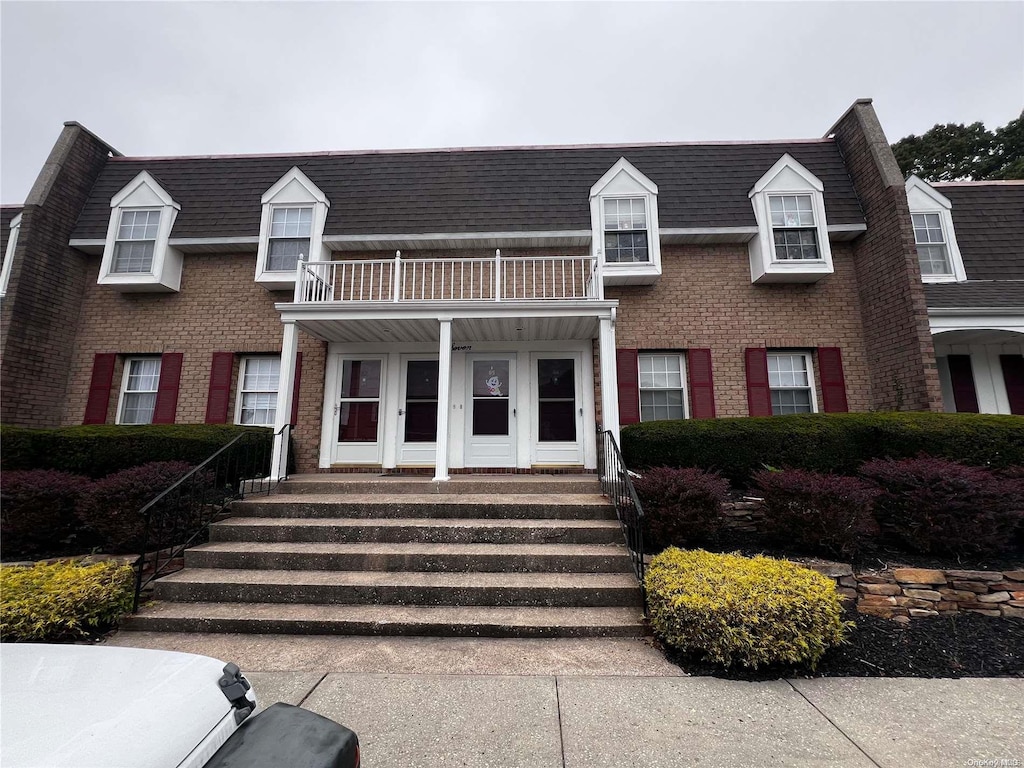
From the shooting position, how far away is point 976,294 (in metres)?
Result: 8.37

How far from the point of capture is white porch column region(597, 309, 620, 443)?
22.3 ft

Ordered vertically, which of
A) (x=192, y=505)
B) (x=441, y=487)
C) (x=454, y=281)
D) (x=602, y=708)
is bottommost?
(x=602, y=708)

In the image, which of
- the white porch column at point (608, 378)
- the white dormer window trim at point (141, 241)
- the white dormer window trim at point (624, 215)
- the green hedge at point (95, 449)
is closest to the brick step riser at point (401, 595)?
the green hedge at point (95, 449)

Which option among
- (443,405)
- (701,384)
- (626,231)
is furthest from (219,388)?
(701,384)

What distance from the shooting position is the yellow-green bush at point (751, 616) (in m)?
3.37

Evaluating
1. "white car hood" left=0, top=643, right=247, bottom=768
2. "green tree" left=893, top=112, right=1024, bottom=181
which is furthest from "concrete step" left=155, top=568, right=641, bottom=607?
"green tree" left=893, top=112, right=1024, bottom=181

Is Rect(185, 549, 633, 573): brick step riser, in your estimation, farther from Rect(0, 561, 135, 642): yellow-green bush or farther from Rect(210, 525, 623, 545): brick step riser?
Rect(0, 561, 135, 642): yellow-green bush

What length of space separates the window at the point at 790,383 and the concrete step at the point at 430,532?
527 centimetres

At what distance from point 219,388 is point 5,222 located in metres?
6.56

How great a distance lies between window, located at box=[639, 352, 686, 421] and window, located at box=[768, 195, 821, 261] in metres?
2.84

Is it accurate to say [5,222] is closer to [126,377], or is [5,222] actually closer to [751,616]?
[126,377]

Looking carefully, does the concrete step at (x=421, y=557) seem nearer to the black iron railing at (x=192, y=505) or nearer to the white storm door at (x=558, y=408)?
the black iron railing at (x=192, y=505)

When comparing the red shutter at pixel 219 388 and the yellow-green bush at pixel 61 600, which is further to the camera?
the red shutter at pixel 219 388

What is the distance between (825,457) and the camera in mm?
5984
